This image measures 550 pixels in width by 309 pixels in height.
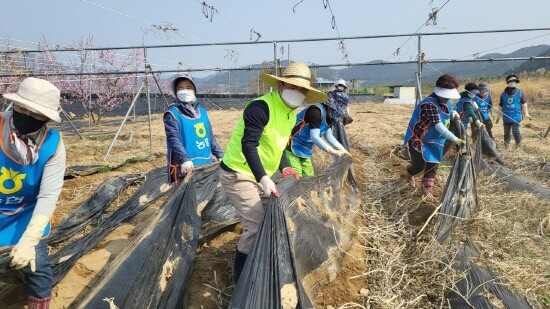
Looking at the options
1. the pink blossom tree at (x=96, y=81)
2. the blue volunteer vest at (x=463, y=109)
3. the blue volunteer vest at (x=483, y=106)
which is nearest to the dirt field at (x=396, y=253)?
the blue volunteer vest at (x=463, y=109)

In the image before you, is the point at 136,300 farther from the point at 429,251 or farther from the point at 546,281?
the point at 546,281

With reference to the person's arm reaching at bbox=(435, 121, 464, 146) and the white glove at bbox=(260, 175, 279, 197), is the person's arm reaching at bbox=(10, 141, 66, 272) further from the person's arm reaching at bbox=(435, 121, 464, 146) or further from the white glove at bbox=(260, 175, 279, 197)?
the person's arm reaching at bbox=(435, 121, 464, 146)

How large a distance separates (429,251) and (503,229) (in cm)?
110

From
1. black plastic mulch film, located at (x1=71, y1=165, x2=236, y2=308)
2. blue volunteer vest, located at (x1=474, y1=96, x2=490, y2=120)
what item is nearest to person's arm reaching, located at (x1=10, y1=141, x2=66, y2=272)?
black plastic mulch film, located at (x1=71, y1=165, x2=236, y2=308)

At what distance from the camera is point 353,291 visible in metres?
2.46

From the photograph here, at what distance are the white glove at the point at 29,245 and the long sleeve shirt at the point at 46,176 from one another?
47 millimetres

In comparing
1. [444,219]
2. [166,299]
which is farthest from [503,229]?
[166,299]

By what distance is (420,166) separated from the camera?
4.43 meters

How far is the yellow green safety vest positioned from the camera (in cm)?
236

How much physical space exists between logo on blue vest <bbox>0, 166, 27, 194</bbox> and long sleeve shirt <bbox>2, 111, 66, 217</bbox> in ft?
0.29

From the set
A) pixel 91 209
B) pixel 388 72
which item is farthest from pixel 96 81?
pixel 388 72

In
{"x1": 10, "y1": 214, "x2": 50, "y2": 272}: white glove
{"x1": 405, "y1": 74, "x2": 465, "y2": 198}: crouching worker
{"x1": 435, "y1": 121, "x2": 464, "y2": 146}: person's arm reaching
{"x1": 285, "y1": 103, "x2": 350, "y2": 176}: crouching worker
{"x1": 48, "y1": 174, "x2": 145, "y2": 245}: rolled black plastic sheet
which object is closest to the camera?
{"x1": 10, "y1": 214, "x2": 50, "y2": 272}: white glove

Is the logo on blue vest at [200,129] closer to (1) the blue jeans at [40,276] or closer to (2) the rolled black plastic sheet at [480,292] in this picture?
(1) the blue jeans at [40,276]

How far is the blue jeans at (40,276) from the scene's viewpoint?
200 centimetres
